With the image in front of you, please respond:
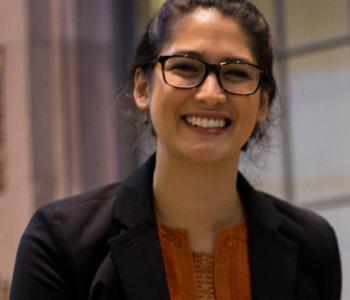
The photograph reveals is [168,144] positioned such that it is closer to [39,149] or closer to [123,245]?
[123,245]

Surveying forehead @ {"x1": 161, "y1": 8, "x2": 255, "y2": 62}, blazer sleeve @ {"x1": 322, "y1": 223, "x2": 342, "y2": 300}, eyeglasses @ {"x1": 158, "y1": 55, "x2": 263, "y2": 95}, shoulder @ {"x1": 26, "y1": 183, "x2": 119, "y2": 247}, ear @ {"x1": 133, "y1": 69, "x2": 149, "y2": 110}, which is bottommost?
blazer sleeve @ {"x1": 322, "y1": 223, "x2": 342, "y2": 300}

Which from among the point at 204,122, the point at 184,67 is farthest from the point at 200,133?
the point at 184,67

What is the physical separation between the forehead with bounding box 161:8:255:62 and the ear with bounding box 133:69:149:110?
0.10 m

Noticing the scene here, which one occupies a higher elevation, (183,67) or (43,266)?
(183,67)

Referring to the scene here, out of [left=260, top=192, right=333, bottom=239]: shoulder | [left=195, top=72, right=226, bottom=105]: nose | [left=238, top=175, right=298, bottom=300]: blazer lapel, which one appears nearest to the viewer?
[left=195, top=72, right=226, bottom=105]: nose

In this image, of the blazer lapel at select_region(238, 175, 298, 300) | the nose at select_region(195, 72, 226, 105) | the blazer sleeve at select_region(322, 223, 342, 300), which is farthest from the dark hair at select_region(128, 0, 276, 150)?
the blazer sleeve at select_region(322, 223, 342, 300)

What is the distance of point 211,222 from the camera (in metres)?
1.63

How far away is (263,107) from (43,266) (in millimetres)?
534

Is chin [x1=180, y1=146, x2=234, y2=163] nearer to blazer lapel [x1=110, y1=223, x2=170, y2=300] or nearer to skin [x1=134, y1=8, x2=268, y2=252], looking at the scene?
skin [x1=134, y1=8, x2=268, y2=252]

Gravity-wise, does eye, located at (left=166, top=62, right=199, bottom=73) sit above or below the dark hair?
below

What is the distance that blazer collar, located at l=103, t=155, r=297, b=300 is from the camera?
4.97 feet

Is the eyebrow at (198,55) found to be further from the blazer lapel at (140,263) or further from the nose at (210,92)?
the blazer lapel at (140,263)

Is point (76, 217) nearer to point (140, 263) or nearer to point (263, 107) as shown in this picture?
point (140, 263)

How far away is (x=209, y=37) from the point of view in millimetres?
1503
